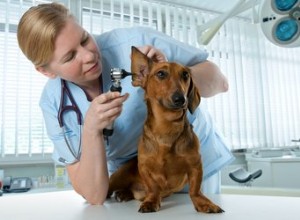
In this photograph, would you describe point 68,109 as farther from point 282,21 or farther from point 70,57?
point 282,21

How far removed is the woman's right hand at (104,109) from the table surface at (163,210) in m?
0.18

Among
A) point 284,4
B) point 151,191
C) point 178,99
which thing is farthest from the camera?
point 284,4

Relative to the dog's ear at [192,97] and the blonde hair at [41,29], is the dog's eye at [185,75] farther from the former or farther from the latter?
the blonde hair at [41,29]

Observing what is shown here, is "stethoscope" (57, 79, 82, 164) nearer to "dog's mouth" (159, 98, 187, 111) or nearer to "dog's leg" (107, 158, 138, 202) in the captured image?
"dog's leg" (107, 158, 138, 202)

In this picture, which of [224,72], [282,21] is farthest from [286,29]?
[224,72]

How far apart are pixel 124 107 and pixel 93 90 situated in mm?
121

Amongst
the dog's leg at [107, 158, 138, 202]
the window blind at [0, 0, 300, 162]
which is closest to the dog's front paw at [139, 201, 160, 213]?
the dog's leg at [107, 158, 138, 202]

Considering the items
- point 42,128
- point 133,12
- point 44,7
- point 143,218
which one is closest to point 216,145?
point 143,218

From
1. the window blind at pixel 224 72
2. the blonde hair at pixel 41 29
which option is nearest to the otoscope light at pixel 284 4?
the blonde hair at pixel 41 29

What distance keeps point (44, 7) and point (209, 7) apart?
9.07 feet

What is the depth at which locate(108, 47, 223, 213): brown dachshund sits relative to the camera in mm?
545

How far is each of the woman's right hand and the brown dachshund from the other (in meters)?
0.06

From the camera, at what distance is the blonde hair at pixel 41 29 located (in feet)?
2.25

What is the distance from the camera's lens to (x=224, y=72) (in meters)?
3.19
